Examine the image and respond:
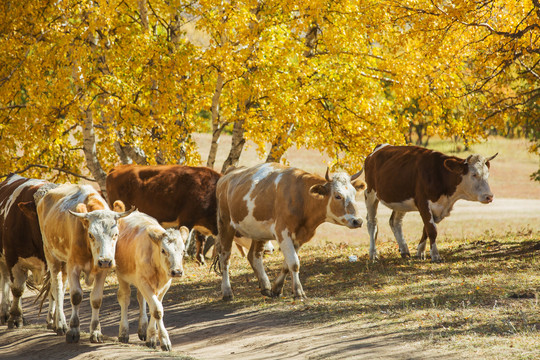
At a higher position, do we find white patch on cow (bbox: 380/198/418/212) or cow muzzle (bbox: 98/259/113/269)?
white patch on cow (bbox: 380/198/418/212)

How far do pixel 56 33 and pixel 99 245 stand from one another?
9707 mm

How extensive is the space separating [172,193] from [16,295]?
15.2 ft

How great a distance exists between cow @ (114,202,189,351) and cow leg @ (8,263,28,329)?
257cm

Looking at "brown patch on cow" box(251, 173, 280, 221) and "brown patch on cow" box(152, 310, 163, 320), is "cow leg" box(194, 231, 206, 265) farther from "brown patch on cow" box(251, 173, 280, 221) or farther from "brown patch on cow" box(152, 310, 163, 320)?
"brown patch on cow" box(152, 310, 163, 320)

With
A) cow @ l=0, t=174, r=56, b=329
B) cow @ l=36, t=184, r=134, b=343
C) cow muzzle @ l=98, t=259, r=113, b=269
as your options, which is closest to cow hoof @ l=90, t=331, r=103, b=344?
cow @ l=36, t=184, r=134, b=343

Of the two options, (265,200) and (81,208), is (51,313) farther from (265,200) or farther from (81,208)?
(265,200)

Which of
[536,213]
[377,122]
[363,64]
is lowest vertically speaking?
[536,213]

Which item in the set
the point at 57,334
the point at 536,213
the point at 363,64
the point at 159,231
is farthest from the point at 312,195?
the point at 536,213

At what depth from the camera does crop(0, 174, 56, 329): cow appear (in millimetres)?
11820

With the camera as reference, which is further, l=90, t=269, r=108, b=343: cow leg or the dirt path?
l=90, t=269, r=108, b=343: cow leg

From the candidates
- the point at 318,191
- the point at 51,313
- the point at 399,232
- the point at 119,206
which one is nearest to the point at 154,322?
the point at 119,206

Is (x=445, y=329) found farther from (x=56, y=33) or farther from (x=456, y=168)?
(x=56, y=33)

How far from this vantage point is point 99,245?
9203 mm

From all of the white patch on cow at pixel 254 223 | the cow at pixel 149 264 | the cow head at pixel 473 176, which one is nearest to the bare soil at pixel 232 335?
the cow at pixel 149 264
